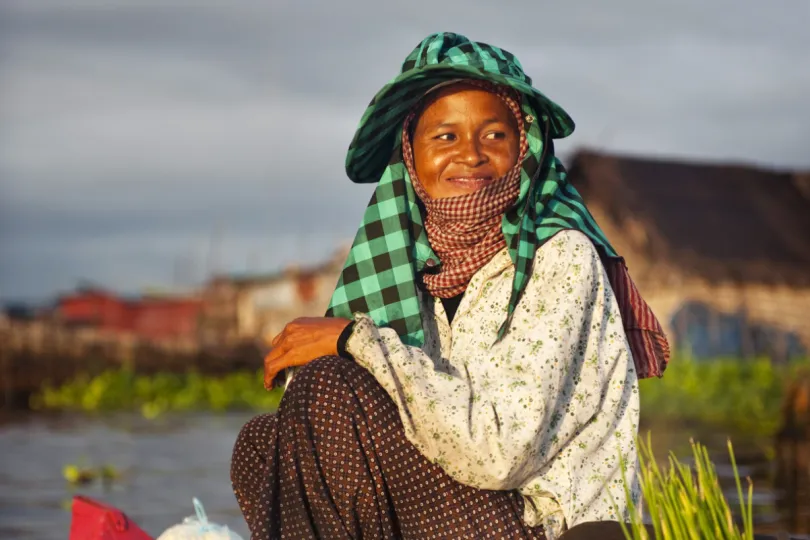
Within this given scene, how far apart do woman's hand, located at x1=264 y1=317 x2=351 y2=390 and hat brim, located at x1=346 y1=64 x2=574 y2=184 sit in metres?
0.61

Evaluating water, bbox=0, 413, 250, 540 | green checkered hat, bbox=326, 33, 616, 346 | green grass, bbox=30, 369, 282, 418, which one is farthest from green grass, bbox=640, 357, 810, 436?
green checkered hat, bbox=326, 33, 616, 346

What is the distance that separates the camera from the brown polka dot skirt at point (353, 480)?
103 inches

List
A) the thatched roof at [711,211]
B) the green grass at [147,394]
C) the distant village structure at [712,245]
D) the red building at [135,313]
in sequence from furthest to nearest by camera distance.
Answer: the red building at [135,313] < the green grass at [147,394] < the thatched roof at [711,211] < the distant village structure at [712,245]

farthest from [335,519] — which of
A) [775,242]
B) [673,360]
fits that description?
[775,242]

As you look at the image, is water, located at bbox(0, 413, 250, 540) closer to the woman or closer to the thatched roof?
the woman

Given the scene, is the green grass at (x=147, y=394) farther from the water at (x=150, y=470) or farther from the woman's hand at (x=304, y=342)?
the woman's hand at (x=304, y=342)

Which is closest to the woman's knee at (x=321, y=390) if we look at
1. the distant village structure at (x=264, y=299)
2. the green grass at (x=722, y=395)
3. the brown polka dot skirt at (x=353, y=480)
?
the brown polka dot skirt at (x=353, y=480)

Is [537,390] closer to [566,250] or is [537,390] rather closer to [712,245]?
[566,250]

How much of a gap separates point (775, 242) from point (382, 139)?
13.6m

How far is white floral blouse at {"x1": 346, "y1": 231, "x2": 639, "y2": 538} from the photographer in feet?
8.27

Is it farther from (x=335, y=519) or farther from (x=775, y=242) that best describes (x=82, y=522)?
(x=775, y=242)

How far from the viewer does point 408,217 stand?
3.07 meters

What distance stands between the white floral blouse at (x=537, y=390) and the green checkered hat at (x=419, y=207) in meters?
0.10

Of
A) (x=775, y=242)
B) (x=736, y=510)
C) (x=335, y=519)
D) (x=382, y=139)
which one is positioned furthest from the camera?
(x=775, y=242)
